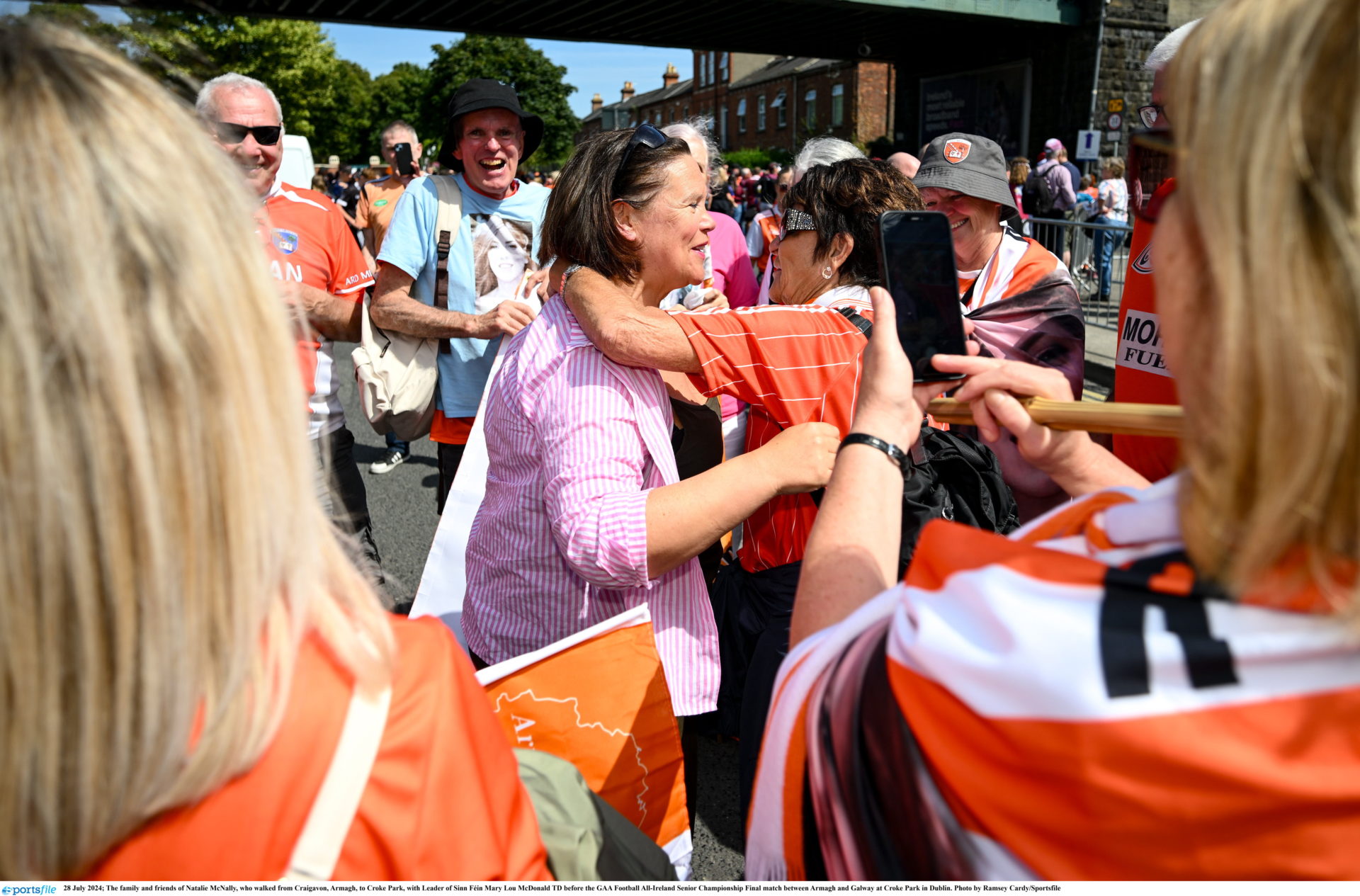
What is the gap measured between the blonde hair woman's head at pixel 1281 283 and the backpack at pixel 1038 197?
13349 millimetres

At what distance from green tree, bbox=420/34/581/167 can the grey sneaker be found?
53.4 meters

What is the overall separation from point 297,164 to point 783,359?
25.7 feet

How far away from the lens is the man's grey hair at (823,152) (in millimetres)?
4379

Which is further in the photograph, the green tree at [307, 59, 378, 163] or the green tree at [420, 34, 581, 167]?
the green tree at [420, 34, 581, 167]

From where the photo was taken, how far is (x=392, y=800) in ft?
2.49

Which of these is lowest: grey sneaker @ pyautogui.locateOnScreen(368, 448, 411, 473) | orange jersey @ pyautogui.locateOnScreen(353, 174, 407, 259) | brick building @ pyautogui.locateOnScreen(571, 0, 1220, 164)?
grey sneaker @ pyautogui.locateOnScreen(368, 448, 411, 473)

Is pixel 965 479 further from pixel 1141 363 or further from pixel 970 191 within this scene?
pixel 970 191

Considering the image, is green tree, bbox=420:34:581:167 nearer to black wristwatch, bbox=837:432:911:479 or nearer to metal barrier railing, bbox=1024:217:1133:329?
metal barrier railing, bbox=1024:217:1133:329

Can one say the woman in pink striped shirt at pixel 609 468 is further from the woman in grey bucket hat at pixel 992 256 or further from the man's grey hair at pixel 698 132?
the woman in grey bucket hat at pixel 992 256

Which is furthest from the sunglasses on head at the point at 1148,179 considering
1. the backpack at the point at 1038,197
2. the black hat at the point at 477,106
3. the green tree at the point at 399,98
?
the green tree at the point at 399,98

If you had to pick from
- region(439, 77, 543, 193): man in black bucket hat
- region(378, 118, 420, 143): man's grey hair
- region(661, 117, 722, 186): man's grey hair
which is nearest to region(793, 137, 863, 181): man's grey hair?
region(661, 117, 722, 186): man's grey hair

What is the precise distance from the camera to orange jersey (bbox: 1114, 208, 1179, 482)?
206 cm

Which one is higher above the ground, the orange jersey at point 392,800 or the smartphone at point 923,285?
the smartphone at point 923,285

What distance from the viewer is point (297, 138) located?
8.97 metres
